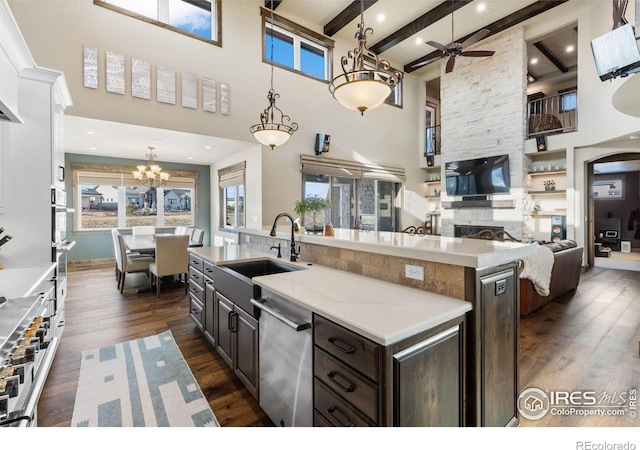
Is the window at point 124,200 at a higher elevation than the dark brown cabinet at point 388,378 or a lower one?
higher

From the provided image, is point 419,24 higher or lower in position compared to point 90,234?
higher

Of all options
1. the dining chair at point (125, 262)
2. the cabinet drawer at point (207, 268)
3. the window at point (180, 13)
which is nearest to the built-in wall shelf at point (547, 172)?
the window at point (180, 13)

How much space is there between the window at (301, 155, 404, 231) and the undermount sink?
10.6ft

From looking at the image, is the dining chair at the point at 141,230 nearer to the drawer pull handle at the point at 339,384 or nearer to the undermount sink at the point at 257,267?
the undermount sink at the point at 257,267

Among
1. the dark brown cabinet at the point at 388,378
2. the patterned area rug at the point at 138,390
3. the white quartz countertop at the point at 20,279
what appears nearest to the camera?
the dark brown cabinet at the point at 388,378

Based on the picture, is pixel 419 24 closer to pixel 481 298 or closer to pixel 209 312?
pixel 481 298

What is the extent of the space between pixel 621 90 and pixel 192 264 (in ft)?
14.7

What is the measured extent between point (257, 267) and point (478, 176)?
6.13 m

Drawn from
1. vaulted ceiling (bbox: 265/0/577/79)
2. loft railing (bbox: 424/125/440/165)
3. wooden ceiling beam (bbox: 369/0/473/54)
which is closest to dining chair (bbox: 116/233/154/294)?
vaulted ceiling (bbox: 265/0/577/79)

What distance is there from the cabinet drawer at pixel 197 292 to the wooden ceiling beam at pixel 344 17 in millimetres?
5480

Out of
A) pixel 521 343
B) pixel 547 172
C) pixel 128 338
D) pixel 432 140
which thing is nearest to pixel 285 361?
pixel 128 338

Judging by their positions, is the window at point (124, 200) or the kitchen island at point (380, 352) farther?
the window at point (124, 200)

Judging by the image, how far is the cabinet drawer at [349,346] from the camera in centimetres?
116

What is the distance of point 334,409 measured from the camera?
1348 millimetres
